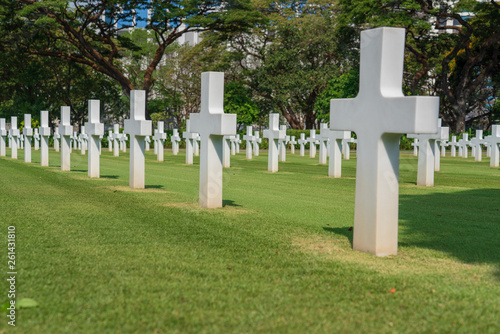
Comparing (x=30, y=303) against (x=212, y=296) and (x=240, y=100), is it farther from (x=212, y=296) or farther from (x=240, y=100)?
(x=240, y=100)

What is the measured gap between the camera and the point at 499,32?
34.4 meters

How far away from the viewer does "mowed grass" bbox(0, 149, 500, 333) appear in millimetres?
3734

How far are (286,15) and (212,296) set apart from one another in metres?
45.9

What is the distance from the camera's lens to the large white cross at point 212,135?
898 cm

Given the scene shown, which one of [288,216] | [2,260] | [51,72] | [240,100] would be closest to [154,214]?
[288,216]

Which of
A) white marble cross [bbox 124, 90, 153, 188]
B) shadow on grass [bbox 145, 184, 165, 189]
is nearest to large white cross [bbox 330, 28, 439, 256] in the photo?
white marble cross [bbox 124, 90, 153, 188]

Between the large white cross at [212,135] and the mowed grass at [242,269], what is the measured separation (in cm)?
34

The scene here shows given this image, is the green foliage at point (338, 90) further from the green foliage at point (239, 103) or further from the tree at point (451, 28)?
the green foliage at point (239, 103)

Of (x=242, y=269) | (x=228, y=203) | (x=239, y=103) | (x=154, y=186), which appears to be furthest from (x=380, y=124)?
(x=239, y=103)

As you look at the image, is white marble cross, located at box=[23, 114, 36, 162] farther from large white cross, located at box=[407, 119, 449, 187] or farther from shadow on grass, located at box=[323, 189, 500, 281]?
shadow on grass, located at box=[323, 189, 500, 281]

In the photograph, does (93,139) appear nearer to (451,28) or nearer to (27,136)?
(27,136)

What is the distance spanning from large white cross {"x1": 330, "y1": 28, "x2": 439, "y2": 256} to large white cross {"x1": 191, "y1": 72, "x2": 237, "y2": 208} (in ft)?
11.2

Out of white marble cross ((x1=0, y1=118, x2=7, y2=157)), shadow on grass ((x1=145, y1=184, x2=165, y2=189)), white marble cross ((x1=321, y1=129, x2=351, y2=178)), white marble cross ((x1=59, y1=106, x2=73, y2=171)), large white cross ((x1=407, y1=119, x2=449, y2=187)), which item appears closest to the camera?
shadow on grass ((x1=145, y1=184, x2=165, y2=189))

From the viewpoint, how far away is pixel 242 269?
16.5ft
